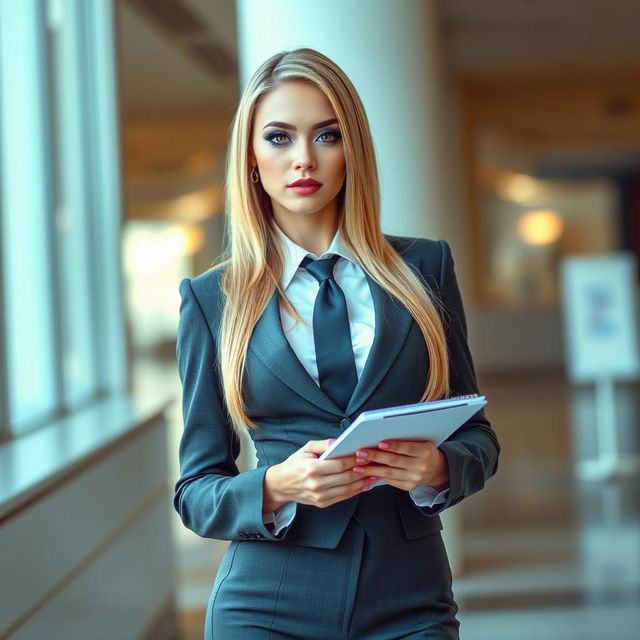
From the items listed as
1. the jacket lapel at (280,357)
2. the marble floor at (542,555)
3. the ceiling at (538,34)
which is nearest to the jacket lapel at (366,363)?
the jacket lapel at (280,357)

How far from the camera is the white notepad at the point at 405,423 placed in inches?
68.4

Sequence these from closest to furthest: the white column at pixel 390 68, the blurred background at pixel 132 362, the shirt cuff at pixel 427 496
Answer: the shirt cuff at pixel 427 496 → the blurred background at pixel 132 362 → the white column at pixel 390 68

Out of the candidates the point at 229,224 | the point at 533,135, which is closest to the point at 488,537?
the point at 229,224

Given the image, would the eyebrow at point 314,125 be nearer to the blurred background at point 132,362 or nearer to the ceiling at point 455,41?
the blurred background at point 132,362

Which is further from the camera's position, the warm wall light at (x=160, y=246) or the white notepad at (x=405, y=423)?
the warm wall light at (x=160, y=246)

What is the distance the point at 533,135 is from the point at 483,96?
3713 mm

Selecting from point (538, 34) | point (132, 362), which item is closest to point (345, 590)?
point (132, 362)

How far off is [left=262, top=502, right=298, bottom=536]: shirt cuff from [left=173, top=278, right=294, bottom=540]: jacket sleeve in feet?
0.09

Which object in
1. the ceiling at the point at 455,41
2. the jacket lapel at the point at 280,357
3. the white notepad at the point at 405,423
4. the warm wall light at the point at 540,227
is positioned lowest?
the white notepad at the point at 405,423

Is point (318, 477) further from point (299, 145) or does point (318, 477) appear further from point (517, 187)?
point (517, 187)

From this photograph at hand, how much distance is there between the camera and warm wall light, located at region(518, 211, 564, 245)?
80.4 feet

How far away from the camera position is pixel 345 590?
79.3 inches

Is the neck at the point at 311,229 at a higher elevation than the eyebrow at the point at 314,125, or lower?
lower

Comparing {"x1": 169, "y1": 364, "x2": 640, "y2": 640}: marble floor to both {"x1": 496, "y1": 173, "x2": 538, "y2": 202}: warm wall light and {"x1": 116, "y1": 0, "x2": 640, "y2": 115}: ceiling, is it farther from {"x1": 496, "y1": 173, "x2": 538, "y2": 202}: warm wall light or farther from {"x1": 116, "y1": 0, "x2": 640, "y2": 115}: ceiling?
{"x1": 496, "y1": 173, "x2": 538, "y2": 202}: warm wall light
